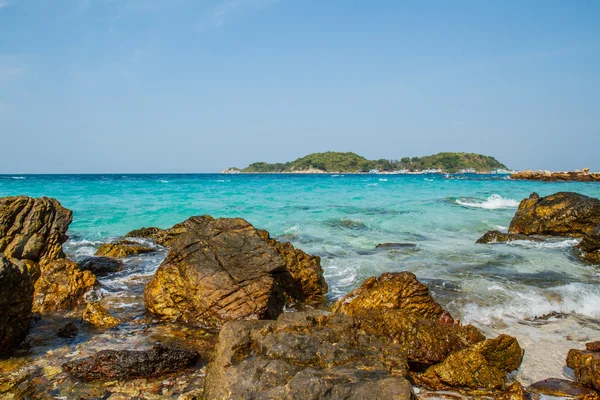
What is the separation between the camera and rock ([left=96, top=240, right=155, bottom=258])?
12333 millimetres

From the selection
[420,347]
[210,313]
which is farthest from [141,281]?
[420,347]

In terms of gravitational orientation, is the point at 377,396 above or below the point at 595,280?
above

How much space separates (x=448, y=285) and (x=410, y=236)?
27.5 feet

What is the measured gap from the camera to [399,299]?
277 inches

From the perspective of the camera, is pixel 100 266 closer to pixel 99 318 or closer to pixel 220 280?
pixel 99 318

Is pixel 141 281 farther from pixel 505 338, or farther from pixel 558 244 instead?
pixel 558 244

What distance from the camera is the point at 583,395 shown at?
4.66 metres

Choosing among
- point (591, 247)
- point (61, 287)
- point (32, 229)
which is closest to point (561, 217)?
point (591, 247)

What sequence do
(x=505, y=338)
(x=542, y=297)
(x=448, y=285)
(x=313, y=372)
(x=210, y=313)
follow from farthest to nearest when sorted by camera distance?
(x=448, y=285) < (x=542, y=297) < (x=210, y=313) < (x=505, y=338) < (x=313, y=372)

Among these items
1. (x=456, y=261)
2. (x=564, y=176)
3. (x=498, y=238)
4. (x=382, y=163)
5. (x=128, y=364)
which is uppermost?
(x=382, y=163)

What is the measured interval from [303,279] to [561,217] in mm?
13105

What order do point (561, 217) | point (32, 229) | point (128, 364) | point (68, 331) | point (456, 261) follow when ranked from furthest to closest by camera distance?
point (561, 217), point (456, 261), point (32, 229), point (68, 331), point (128, 364)

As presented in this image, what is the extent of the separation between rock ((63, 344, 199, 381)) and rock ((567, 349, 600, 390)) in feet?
15.1

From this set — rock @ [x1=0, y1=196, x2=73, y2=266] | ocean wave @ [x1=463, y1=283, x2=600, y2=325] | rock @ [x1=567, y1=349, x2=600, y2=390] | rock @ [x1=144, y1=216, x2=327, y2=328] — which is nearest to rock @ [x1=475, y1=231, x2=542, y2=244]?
ocean wave @ [x1=463, y1=283, x2=600, y2=325]
